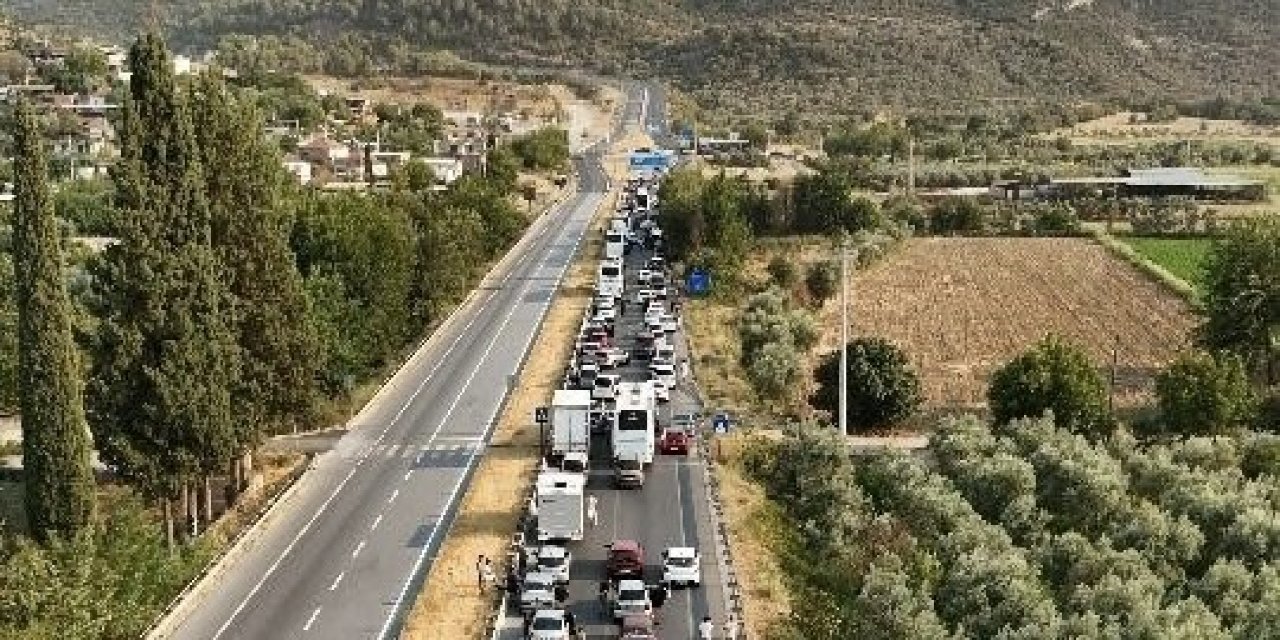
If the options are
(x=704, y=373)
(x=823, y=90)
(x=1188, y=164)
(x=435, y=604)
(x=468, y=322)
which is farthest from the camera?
(x=823, y=90)

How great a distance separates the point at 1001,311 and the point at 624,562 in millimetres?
42178

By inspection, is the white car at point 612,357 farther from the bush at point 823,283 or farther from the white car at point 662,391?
the bush at point 823,283

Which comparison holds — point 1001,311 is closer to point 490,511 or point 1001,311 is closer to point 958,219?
point 958,219

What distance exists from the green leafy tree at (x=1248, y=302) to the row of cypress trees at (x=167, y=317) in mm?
34151

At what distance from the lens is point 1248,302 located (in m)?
53.6

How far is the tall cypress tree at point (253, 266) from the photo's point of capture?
39469 mm

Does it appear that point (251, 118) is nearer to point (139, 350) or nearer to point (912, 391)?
point (139, 350)

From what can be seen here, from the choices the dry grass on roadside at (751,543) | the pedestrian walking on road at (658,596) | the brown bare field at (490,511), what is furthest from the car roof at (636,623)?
the brown bare field at (490,511)

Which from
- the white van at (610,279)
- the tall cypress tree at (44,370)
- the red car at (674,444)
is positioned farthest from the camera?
the white van at (610,279)

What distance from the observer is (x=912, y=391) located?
48.4 m

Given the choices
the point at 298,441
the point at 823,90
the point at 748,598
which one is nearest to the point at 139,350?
the point at 298,441

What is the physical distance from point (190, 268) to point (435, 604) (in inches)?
427

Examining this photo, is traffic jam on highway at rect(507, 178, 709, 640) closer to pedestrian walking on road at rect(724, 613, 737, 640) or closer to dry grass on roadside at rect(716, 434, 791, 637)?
dry grass on roadside at rect(716, 434, 791, 637)

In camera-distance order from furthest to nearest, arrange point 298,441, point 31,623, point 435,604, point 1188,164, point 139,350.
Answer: point 1188,164 → point 298,441 → point 139,350 → point 435,604 → point 31,623
